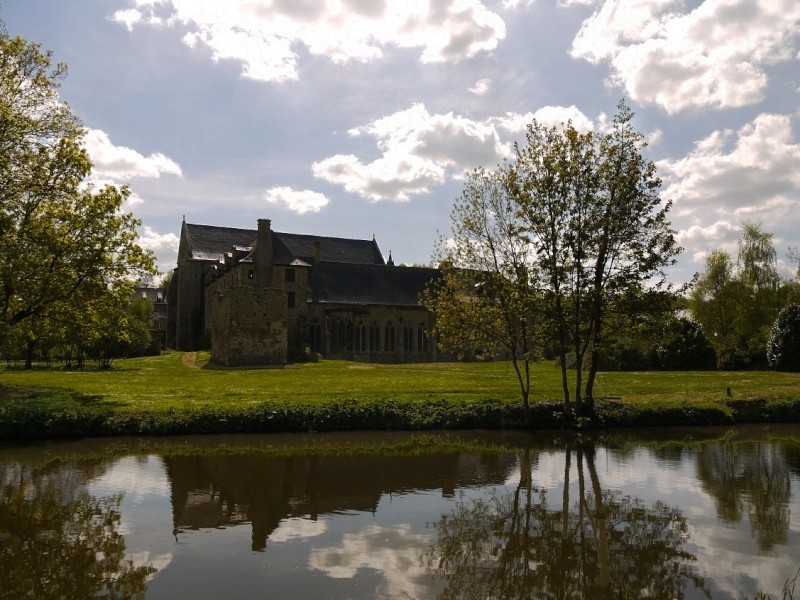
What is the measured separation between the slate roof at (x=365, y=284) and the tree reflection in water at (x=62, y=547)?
154 ft

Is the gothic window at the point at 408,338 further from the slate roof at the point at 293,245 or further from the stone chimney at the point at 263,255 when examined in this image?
the stone chimney at the point at 263,255

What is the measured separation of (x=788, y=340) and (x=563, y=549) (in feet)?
116

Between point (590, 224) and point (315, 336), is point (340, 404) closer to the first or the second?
point (590, 224)

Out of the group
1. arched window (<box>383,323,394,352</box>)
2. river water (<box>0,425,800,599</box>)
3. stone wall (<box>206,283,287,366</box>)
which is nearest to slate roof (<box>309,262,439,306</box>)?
arched window (<box>383,323,394,352</box>)

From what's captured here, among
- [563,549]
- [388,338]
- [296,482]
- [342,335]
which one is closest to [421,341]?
[388,338]

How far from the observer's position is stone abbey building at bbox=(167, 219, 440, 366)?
2227 inches

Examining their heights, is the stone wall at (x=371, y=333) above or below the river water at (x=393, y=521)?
above

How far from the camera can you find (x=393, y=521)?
10938 mm

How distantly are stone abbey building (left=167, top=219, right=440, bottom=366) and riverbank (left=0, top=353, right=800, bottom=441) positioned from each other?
65.7ft

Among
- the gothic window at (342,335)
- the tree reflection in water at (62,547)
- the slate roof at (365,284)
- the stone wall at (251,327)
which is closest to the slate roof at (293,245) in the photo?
the slate roof at (365,284)

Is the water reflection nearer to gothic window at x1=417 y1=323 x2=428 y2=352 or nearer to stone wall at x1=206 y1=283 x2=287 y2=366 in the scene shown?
stone wall at x1=206 y1=283 x2=287 y2=366

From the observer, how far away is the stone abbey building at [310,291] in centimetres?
5656

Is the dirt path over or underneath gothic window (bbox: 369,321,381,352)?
underneath

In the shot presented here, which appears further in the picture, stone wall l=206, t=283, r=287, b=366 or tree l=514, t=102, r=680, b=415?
stone wall l=206, t=283, r=287, b=366
